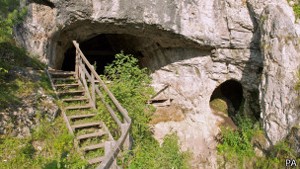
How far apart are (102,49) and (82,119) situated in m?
8.28

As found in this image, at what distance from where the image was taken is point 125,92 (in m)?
7.11

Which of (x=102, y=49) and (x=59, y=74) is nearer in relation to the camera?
(x=59, y=74)

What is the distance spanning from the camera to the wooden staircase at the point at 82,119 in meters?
5.14

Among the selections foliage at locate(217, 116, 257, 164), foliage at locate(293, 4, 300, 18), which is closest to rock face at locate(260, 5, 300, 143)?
foliage at locate(293, 4, 300, 18)

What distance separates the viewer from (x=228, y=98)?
10484 mm

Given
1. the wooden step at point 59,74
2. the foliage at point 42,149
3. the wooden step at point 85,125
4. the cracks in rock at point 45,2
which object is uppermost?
the cracks in rock at point 45,2

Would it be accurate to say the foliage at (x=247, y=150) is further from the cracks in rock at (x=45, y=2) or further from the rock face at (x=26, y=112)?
the cracks in rock at (x=45, y=2)

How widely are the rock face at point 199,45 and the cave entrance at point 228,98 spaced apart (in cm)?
68

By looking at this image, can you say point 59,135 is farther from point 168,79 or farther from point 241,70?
point 241,70

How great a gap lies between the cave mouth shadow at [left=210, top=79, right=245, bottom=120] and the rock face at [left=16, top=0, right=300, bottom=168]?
26.7 inches

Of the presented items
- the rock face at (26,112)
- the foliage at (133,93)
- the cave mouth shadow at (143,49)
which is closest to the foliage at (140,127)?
the foliage at (133,93)

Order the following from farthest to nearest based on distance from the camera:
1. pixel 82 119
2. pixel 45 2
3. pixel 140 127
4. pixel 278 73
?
pixel 45 2 < pixel 140 127 < pixel 278 73 < pixel 82 119

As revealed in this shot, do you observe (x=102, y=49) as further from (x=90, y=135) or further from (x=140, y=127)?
(x=90, y=135)

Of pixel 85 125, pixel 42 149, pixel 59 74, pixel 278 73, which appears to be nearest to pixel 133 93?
pixel 59 74
